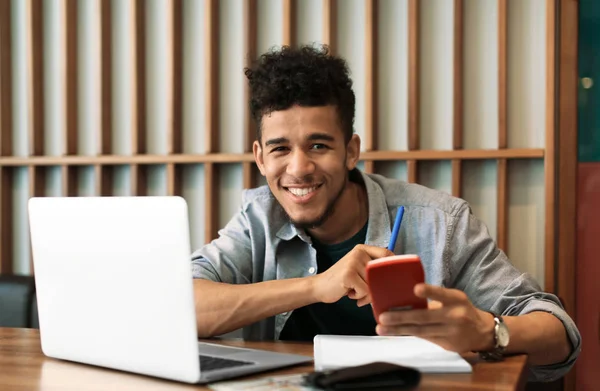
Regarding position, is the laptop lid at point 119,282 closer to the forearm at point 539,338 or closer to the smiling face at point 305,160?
the forearm at point 539,338

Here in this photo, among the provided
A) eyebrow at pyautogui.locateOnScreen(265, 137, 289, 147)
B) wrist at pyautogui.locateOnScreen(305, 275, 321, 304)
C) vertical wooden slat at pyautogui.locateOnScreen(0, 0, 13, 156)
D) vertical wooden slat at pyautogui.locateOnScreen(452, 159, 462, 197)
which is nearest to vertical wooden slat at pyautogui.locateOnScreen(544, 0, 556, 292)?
vertical wooden slat at pyautogui.locateOnScreen(452, 159, 462, 197)

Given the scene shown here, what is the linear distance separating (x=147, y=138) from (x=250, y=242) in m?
0.95

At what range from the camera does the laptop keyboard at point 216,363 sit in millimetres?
1118

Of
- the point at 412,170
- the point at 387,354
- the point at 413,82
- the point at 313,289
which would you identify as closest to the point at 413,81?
the point at 413,82

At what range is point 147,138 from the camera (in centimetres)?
275

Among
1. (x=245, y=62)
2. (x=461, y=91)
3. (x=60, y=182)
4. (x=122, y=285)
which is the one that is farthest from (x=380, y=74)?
(x=122, y=285)

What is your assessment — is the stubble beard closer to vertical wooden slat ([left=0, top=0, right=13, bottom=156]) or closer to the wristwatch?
the wristwatch

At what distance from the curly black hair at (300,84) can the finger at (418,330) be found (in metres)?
0.81

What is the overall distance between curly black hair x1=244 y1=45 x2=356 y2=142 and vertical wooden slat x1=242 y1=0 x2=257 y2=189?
0.58 metres

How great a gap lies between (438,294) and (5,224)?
2.28 m

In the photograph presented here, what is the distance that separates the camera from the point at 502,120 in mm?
2252

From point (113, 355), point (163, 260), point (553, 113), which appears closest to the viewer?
point (163, 260)

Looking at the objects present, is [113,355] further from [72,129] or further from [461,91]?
[72,129]

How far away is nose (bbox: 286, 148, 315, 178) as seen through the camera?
71.7 inches
